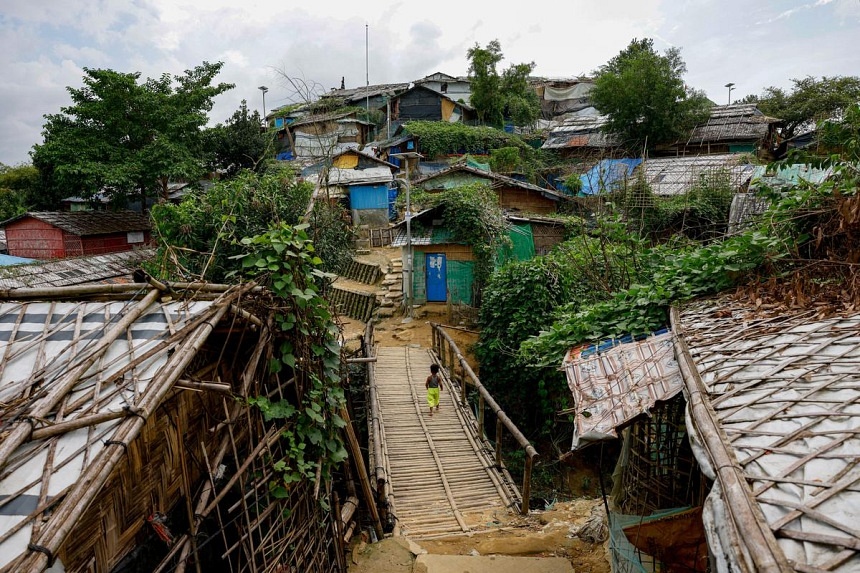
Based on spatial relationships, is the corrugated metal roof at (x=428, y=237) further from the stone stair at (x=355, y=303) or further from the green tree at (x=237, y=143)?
the green tree at (x=237, y=143)

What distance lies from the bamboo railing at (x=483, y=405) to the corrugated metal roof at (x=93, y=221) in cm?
1231

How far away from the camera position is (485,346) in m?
13.7

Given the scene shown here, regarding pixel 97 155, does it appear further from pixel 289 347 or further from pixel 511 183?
pixel 289 347

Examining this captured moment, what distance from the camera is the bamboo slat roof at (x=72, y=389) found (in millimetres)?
2154

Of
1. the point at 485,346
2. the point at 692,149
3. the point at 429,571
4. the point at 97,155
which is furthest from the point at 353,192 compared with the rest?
the point at 429,571

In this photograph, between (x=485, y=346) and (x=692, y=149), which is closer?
(x=485, y=346)

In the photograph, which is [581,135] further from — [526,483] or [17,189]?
[17,189]

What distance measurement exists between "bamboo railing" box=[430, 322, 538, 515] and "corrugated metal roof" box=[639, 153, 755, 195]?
1147 cm

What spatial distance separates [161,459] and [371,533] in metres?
3.89

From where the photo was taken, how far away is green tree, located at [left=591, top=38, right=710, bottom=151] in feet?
88.2

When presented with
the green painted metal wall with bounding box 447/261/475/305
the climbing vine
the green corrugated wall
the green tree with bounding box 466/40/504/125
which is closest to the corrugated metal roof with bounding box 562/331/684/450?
the climbing vine

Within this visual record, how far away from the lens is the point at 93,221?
20062 millimetres

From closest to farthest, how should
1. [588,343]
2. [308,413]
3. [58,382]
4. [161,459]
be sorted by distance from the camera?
[58,382]
[161,459]
[308,413]
[588,343]

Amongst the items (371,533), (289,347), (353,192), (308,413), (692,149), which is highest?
(692,149)
